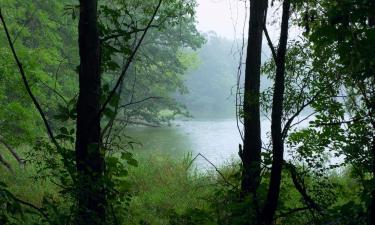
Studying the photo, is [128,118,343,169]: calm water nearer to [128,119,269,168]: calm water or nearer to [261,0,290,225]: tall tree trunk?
[128,119,269,168]: calm water

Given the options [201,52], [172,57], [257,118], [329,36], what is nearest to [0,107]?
[257,118]

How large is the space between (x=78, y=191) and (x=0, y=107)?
21.0 ft

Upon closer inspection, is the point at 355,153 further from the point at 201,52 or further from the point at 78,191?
the point at 201,52

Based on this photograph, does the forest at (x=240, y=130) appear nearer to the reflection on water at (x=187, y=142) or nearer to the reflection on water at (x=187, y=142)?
the reflection on water at (x=187, y=142)

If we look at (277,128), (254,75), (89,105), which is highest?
(254,75)

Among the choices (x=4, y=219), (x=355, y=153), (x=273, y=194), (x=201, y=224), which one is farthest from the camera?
(x=201, y=224)

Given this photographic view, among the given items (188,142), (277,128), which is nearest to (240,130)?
(277,128)

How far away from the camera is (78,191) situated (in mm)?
2768

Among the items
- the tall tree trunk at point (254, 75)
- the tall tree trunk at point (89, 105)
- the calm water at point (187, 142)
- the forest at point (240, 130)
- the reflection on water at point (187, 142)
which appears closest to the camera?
the forest at point (240, 130)

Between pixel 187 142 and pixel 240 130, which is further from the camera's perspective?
pixel 187 142

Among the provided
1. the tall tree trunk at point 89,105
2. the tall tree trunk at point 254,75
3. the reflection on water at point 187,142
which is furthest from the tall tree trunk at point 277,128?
the reflection on water at point 187,142

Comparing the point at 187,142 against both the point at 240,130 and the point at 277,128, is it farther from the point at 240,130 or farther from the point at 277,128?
the point at 277,128

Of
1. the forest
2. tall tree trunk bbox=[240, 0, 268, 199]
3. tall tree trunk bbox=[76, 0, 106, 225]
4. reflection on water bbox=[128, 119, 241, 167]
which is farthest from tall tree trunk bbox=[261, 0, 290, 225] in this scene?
reflection on water bbox=[128, 119, 241, 167]

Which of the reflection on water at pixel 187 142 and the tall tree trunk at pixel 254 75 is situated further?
the reflection on water at pixel 187 142
